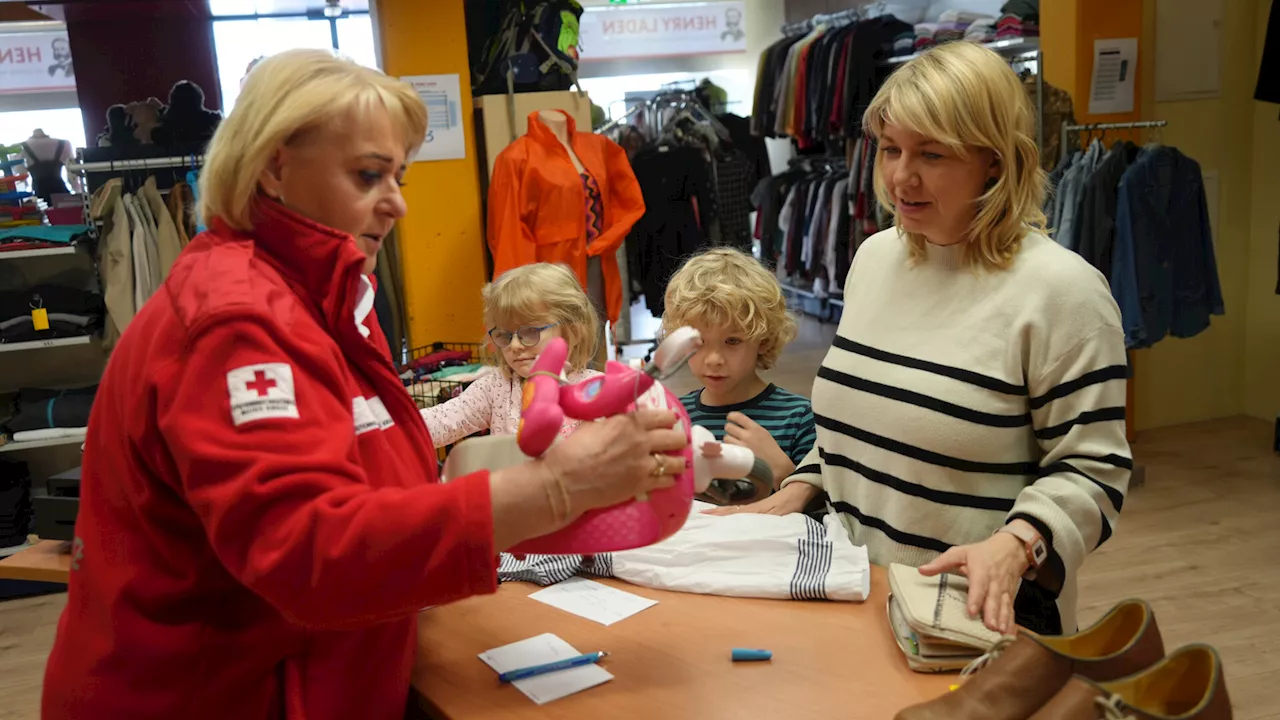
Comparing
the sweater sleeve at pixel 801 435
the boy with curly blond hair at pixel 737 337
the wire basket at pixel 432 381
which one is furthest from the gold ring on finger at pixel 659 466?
the wire basket at pixel 432 381

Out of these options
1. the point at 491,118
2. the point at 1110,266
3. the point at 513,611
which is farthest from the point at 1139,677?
the point at 491,118

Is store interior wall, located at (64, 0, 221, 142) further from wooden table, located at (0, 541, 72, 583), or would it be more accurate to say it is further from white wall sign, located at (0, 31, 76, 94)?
wooden table, located at (0, 541, 72, 583)

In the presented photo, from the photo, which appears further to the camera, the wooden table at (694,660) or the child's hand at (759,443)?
the child's hand at (759,443)

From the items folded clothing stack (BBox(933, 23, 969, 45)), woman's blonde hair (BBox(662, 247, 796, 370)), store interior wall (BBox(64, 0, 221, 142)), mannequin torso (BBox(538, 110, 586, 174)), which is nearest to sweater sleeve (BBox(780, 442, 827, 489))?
woman's blonde hair (BBox(662, 247, 796, 370))

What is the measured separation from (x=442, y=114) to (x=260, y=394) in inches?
160

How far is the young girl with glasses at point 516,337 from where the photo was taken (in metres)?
2.54

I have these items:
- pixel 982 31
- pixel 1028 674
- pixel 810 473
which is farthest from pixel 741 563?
pixel 982 31

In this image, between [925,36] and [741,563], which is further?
[925,36]

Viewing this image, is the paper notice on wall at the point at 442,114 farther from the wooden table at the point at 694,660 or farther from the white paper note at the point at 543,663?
the white paper note at the point at 543,663

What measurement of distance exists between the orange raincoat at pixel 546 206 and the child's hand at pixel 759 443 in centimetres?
276

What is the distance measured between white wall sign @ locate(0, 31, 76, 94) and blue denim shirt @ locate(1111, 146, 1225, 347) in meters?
6.91

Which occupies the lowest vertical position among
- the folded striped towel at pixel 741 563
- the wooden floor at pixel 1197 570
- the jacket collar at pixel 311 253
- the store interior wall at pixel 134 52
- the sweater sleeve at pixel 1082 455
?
the wooden floor at pixel 1197 570

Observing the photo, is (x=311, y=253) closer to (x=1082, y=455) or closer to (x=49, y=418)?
(x=1082, y=455)

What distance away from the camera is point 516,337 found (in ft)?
8.36
